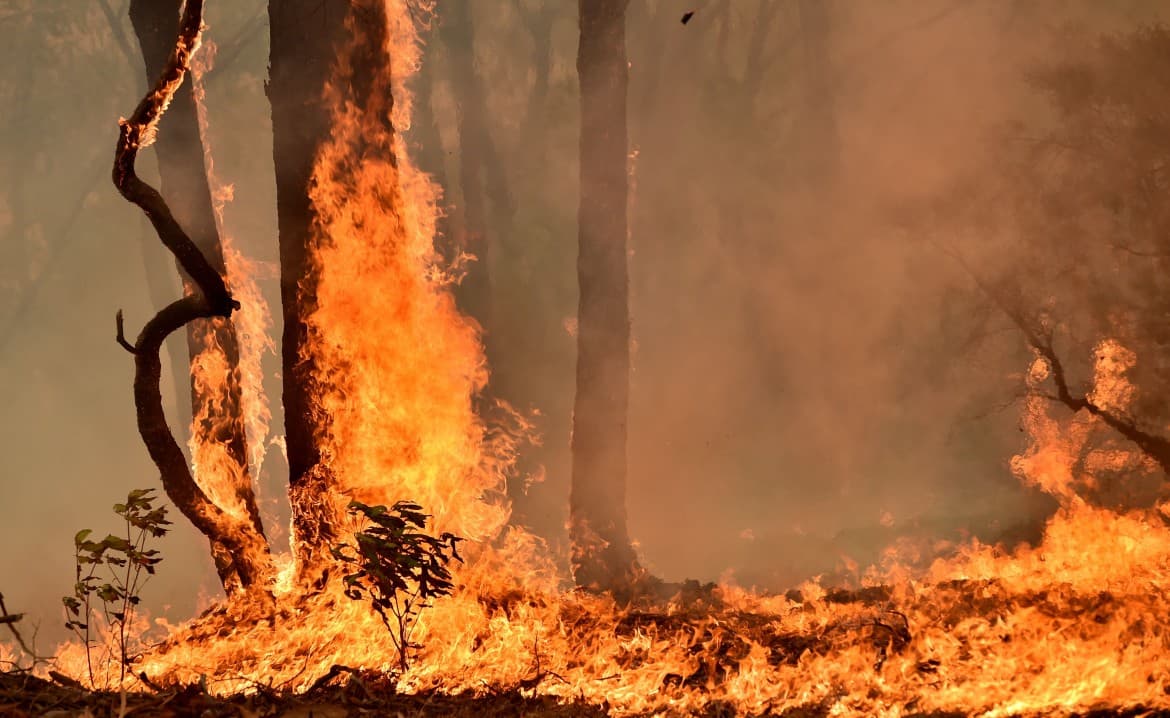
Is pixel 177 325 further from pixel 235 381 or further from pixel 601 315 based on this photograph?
pixel 601 315

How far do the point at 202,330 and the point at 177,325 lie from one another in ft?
6.42

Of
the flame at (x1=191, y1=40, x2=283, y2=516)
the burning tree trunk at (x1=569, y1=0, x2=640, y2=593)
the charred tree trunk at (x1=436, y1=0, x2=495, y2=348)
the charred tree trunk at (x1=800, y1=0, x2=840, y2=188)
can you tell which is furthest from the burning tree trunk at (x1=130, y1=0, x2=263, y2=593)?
the charred tree trunk at (x1=800, y1=0, x2=840, y2=188)

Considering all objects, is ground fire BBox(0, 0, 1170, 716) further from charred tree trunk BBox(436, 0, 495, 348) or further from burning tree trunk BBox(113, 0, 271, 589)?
charred tree trunk BBox(436, 0, 495, 348)

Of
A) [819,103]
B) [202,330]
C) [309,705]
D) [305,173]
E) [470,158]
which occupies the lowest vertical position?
[309,705]

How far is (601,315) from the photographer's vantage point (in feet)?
31.4

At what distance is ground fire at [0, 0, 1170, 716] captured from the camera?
14.1 ft

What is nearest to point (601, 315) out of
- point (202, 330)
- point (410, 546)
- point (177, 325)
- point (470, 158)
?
point (202, 330)

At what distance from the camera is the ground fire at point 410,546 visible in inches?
169

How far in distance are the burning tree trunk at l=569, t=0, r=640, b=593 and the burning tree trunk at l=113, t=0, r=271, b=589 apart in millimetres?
3473

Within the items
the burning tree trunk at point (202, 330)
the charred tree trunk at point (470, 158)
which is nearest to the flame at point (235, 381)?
the burning tree trunk at point (202, 330)

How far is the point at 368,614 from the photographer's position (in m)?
5.72

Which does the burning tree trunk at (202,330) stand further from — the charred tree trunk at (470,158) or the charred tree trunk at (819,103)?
the charred tree trunk at (819,103)

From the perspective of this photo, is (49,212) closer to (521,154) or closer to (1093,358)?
(521,154)

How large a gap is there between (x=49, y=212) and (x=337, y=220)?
35.3 meters
